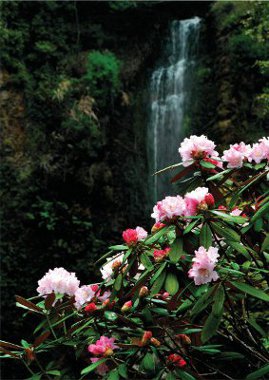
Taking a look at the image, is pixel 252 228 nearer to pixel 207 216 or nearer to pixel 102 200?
pixel 207 216

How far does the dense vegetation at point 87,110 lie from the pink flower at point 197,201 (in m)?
4.38

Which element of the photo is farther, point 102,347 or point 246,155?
point 246,155

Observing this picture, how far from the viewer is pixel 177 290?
4.51 ft

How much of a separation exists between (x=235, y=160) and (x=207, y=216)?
0.34 meters

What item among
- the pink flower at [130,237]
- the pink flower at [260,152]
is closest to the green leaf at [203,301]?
the pink flower at [130,237]

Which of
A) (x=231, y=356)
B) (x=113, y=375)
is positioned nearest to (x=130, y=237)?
(x=113, y=375)

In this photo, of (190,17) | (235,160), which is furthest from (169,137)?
(235,160)

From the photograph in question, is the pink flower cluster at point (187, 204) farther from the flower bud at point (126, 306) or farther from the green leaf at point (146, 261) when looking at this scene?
the flower bud at point (126, 306)

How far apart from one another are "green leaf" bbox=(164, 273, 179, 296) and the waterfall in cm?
555

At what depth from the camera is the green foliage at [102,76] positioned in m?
7.14

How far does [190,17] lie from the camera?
25.9 feet

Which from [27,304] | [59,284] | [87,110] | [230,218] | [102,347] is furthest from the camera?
[87,110]

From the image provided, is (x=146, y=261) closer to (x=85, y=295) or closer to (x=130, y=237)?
(x=130, y=237)

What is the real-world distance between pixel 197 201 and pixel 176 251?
0.18 meters
